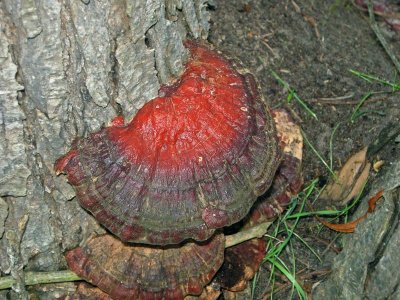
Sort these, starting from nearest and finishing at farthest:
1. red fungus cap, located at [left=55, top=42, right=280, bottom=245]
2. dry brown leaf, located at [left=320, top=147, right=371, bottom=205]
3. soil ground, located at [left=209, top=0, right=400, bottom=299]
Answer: red fungus cap, located at [left=55, top=42, right=280, bottom=245] → dry brown leaf, located at [left=320, top=147, right=371, bottom=205] → soil ground, located at [left=209, top=0, right=400, bottom=299]

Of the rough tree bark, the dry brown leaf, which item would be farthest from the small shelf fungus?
the dry brown leaf

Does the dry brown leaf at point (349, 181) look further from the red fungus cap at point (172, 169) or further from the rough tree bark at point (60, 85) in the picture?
the rough tree bark at point (60, 85)

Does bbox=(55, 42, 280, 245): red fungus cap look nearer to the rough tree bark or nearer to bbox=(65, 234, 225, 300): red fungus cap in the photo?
the rough tree bark

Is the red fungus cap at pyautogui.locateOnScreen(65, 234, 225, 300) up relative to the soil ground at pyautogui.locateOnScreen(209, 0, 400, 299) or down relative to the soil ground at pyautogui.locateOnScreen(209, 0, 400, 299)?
down

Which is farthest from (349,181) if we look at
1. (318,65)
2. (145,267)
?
(145,267)

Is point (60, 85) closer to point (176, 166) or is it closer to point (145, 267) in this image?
point (176, 166)

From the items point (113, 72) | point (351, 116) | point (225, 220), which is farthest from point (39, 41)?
point (351, 116)

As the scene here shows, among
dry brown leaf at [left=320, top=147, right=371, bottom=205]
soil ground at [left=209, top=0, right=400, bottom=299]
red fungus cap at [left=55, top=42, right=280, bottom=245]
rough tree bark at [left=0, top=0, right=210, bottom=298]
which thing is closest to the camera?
rough tree bark at [left=0, top=0, right=210, bottom=298]

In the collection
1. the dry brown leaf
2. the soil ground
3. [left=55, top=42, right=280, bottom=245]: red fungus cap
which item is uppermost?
[left=55, top=42, right=280, bottom=245]: red fungus cap
